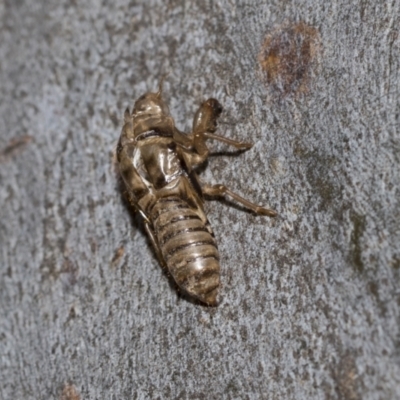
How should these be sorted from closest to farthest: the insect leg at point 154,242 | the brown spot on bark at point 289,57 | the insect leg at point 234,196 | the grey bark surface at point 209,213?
the grey bark surface at point 209,213, the insect leg at point 234,196, the brown spot on bark at point 289,57, the insect leg at point 154,242

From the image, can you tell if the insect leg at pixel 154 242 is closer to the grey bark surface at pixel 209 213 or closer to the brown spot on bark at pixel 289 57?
the grey bark surface at pixel 209 213

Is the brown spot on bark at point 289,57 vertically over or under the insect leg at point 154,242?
over

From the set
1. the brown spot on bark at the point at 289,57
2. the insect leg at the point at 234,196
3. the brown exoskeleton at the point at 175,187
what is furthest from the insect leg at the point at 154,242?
the brown spot on bark at the point at 289,57

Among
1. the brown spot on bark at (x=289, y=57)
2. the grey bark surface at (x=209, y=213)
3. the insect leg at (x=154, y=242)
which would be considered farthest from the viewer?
the insect leg at (x=154, y=242)

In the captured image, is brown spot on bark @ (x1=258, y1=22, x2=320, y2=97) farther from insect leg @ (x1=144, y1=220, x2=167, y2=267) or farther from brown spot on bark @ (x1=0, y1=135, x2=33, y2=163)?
brown spot on bark @ (x1=0, y1=135, x2=33, y2=163)

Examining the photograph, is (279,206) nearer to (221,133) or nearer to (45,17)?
(221,133)

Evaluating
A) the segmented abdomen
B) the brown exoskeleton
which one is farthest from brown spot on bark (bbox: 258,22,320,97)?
the segmented abdomen

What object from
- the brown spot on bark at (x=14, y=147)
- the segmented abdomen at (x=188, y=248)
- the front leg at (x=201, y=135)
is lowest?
the segmented abdomen at (x=188, y=248)

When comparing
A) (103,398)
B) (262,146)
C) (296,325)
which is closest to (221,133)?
(262,146)
